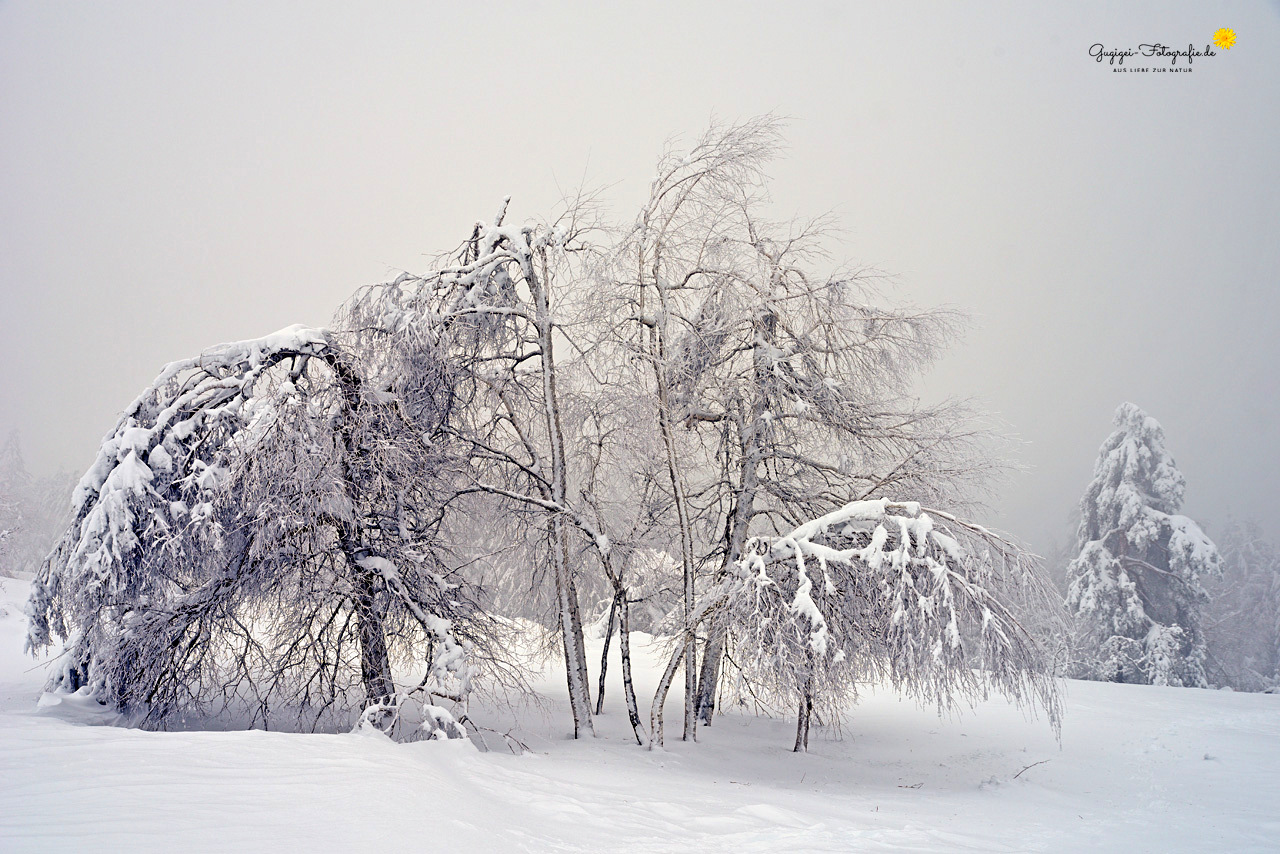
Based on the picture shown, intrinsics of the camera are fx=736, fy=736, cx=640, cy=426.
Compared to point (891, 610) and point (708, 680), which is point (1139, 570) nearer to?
point (708, 680)

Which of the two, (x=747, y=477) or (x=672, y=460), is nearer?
(x=672, y=460)

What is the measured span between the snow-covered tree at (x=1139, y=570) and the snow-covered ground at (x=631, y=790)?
10.0 m

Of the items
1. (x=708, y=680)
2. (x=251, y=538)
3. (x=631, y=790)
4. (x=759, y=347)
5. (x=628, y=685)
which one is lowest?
(x=631, y=790)

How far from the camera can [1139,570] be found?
2152cm

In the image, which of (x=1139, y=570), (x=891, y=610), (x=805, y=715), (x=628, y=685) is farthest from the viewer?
(x=1139, y=570)

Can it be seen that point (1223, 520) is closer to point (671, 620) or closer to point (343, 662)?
point (671, 620)

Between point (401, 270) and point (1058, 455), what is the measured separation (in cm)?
11826

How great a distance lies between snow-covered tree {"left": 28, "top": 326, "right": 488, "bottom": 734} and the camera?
732 cm

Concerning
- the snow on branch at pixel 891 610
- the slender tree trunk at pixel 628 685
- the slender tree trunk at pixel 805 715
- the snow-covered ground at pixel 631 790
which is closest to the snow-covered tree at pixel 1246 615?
the snow-covered ground at pixel 631 790

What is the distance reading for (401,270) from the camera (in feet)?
29.7

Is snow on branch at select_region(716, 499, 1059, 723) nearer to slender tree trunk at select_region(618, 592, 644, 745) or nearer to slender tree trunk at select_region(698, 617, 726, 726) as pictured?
slender tree trunk at select_region(698, 617, 726, 726)

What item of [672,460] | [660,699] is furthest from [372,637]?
[672,460]

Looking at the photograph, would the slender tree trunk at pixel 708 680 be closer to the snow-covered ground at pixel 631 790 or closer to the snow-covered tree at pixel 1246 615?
the snow-covered ground at pixel 631 790

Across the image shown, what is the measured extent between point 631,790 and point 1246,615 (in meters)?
39.8
